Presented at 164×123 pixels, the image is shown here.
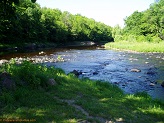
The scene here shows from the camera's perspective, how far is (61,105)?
37.1 feet

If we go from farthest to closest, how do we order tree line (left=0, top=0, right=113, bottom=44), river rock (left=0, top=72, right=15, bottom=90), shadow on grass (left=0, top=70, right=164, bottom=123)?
tree line (left=0, top=0, right=113, bottom=44) < river rock (left=0, top=72, right=15, bottom=90) < shadow on grass (left=0, top=70, right=164, bottom=123)

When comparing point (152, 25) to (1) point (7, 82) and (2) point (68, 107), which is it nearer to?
(1) point (7, 82)

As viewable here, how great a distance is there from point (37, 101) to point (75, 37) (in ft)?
360

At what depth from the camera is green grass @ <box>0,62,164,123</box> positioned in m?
9.64

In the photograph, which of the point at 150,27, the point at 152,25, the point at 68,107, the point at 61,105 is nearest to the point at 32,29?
the point at 150,27

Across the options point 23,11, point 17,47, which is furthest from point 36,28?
point 17,47

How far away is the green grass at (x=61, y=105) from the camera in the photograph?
9.64 metres

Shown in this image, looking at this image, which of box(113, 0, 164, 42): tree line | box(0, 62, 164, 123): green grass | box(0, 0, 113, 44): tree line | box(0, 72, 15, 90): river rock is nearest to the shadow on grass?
box(0, 62, 164, 123): green grass

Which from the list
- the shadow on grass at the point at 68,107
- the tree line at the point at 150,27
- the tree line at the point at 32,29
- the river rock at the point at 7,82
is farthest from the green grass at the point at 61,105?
the tree line at the point at 150,27

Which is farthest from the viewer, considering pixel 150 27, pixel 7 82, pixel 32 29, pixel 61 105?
pixel 150 27

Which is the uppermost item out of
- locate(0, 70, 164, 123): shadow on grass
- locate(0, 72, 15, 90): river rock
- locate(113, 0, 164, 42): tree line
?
locate(113, 0, 164, 42): tree line

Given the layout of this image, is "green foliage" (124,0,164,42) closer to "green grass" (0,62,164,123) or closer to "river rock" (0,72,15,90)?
"green grass" (0,62,164,123)

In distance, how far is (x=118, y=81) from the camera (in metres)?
25.1

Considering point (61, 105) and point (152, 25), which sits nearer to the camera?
point (61, 105)
